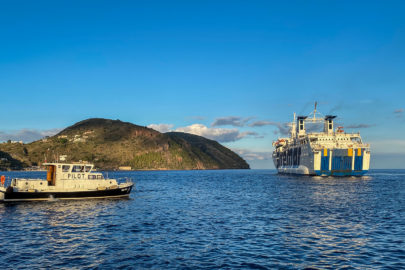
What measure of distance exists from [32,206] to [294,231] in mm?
37022

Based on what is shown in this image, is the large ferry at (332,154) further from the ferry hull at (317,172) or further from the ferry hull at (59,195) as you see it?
the ferry hull at (59,195)

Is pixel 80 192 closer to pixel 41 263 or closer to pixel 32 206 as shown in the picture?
pixel 32 206

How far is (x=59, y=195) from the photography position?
52.0m

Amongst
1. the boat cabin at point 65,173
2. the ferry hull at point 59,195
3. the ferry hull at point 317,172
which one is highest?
the boat cabin at point 65,173

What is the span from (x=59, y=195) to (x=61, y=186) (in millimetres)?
1469

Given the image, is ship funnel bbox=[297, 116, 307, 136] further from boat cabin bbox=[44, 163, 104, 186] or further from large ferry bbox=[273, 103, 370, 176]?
boat cabin bbox=[44, 163, 104, 186]

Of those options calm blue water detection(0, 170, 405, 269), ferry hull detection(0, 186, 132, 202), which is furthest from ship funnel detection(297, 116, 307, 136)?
ferry hull detection(0, 186, 132, 202)

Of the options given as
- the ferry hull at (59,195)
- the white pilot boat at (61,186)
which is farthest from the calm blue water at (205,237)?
the white pilot boat at (61,186)

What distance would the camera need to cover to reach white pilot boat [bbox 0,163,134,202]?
49.9 meters

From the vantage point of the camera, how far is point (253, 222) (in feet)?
110

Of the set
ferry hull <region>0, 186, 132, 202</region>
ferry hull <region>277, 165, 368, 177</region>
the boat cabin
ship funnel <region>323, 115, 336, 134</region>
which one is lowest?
ferry hull <region>0, 186, 132, 202</region>

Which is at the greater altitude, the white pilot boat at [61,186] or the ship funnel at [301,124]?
the ship funnel at [301,124]

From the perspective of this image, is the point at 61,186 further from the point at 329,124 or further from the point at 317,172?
the point at 329,124

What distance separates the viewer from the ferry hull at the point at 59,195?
49.6 metres
